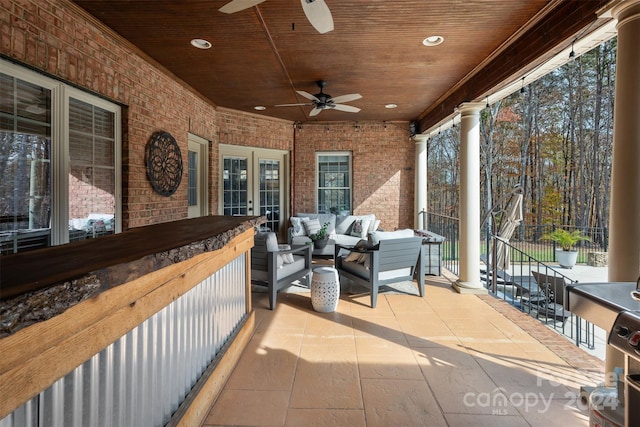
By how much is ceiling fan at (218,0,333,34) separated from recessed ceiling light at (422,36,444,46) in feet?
5.08

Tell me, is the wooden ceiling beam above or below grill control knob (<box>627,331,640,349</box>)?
above

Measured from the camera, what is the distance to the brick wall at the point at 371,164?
25.1 ft

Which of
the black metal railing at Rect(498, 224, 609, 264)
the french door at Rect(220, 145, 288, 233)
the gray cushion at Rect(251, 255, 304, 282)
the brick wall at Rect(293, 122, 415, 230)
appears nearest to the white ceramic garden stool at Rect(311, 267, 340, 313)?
the gray cushion at Rect(251, 255, 304, 282)

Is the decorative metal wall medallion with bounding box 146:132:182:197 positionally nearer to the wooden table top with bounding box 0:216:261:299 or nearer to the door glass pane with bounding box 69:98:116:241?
the door glass pane with bounding box 69:98:116:241

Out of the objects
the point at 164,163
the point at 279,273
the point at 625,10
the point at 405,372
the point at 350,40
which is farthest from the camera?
the point at 164,163

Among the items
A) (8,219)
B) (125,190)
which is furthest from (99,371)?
(125,190)

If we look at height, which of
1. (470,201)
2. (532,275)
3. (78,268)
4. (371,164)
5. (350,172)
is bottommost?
(532,275)

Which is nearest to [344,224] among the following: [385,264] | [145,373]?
[385,264]

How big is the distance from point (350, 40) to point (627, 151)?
2.57m

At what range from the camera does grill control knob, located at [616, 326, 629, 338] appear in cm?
109

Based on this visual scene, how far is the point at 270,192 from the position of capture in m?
7.57

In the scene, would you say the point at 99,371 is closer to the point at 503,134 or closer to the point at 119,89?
the point at 119,89

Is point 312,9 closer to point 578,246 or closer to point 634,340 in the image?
point 634,340

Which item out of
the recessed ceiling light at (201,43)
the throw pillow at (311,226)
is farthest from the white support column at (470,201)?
the recessed ceiling light at (201,43)
